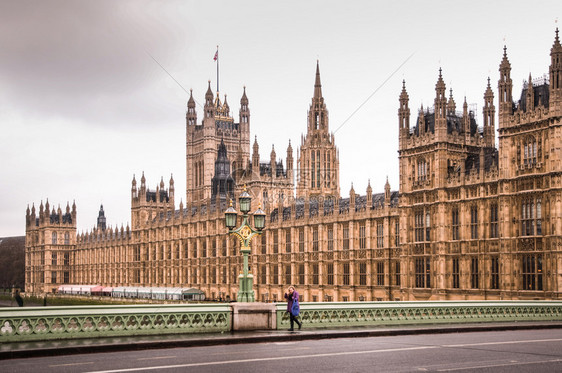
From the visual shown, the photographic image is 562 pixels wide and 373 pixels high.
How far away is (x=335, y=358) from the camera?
67.1 ft

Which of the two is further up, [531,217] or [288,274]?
[531,217]

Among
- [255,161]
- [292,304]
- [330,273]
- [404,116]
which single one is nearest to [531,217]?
[404,116]

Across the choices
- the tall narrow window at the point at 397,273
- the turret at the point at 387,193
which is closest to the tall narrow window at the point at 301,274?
the tall narrow window at the point at 397,273

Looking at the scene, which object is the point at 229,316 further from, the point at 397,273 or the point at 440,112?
the point at 397,273

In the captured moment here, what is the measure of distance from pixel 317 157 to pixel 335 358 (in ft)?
334

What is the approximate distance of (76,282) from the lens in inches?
6220

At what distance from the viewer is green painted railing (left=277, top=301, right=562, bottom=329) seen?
2905 centimetres

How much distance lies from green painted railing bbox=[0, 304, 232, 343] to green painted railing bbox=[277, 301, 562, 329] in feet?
9.46

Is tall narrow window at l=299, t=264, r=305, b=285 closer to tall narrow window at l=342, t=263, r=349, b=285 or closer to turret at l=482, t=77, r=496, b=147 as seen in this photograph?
tall narrow window at l=342, t=263, r=349, b=285

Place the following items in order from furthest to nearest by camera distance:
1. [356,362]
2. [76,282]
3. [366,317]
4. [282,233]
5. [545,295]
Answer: [76,282], [282,233], [545,295], [366,317], [356,362]

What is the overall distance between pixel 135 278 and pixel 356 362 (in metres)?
112

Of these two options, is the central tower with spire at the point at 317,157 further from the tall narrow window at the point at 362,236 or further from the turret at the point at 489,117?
the turret at the point at 489,117

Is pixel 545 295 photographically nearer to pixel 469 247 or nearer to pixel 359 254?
pixel 469 247

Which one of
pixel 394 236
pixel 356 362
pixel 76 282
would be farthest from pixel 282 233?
pixel 76 282
